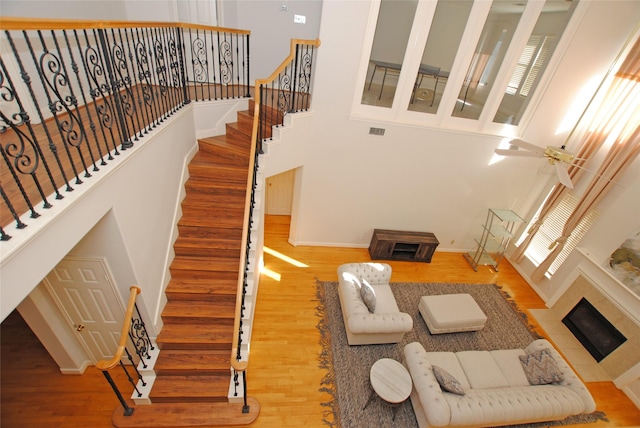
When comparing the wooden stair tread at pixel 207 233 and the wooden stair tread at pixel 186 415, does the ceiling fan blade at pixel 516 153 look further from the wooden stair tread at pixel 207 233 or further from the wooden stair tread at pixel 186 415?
the wooden stair tread at pixel 186 415

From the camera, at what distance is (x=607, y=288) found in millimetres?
4441

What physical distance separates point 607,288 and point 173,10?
816 cm

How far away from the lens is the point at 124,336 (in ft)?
9.36

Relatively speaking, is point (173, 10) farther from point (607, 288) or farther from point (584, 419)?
point (584, 419)

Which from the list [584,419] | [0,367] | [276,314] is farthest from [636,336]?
[0,367]

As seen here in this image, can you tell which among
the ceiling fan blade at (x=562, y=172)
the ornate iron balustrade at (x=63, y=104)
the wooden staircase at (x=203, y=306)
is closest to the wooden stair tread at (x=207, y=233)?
the wooden staircase at (x=203, y=306)

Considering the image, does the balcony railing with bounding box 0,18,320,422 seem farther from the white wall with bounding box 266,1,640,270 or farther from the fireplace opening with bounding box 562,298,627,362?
the fireplace opening with bounding box 562,298,627,362

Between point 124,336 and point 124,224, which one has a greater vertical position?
point 124,224

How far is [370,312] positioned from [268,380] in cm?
158

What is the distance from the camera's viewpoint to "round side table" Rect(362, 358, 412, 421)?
10.7 feet

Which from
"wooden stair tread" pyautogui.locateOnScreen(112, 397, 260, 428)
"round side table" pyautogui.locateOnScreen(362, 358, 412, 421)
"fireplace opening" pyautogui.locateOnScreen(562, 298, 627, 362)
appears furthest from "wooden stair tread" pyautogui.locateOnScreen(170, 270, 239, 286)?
"fireplace opening" pyautogui.locateOnScreen(562, 298, 627, 362)

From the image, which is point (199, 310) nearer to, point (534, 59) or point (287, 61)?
point (287, 61)

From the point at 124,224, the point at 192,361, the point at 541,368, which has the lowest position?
the point at 192,361

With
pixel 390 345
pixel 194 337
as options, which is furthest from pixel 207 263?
pixel 390 345
